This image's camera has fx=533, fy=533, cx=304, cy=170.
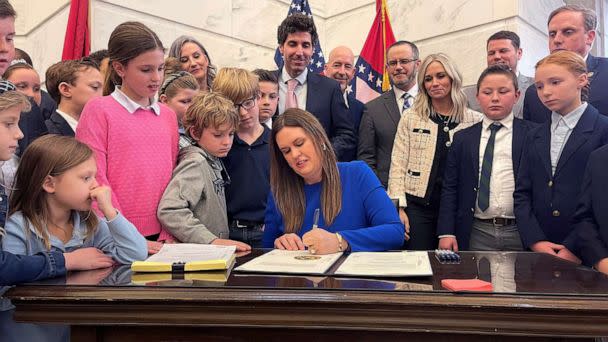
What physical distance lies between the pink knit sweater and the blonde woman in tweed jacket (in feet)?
4.91

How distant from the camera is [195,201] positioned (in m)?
2.31

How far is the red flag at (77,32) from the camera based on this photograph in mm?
4324

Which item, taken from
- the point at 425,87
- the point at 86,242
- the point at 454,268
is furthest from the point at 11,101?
the point at 425,87

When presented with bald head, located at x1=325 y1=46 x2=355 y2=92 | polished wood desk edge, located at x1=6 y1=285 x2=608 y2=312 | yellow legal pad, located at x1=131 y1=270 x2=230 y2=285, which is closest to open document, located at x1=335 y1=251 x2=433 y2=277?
polished wood desk edge, located at x1=6 y1=285 x2=608 y2=312

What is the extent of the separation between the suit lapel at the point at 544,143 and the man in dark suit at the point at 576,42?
0.48 meters

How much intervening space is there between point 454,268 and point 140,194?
1.40 meters

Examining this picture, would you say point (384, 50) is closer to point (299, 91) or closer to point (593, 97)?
point (299, 91)

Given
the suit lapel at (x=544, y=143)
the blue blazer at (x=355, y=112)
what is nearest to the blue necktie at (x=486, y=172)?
the suit lapel at (x=544, y=143)

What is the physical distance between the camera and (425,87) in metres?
3.37

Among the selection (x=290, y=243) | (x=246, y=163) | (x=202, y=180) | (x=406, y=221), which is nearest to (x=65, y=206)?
(x=202, y=180)

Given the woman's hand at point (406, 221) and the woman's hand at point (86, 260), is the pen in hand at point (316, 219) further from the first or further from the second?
the woman's hand at point (406, 221)

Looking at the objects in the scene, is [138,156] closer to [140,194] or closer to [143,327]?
[140,194]

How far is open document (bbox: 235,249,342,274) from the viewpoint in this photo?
1475 millimetres

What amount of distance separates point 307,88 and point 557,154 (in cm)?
167
